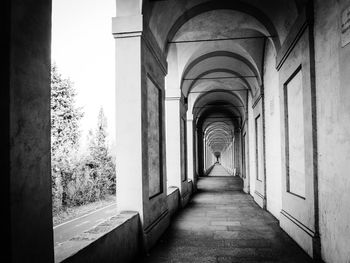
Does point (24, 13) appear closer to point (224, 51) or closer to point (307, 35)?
point (307, 35)

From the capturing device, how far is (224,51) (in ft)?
41.3

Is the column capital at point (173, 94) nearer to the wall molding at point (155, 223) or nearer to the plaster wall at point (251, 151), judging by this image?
the plaster wall at point (251, 151)

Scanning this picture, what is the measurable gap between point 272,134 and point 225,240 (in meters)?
4.50

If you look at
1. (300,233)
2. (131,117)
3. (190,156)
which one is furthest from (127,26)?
(190,156)

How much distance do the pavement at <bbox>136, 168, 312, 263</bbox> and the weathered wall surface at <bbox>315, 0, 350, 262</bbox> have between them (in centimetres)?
99

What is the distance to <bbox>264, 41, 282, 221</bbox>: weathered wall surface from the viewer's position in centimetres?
926

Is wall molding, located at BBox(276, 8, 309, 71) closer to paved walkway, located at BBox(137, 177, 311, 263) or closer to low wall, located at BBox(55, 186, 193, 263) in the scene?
paved walkway, located at BBox(137, 177, 311, 263)

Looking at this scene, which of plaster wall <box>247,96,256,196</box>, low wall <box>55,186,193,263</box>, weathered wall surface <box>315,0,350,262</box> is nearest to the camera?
low wall <box>55,186,193,263</box>

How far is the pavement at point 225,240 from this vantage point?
5.50 meters

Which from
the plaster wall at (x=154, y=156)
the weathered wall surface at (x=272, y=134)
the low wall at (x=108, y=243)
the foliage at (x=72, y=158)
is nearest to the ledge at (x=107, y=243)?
the low wall at (x=108, y=243)

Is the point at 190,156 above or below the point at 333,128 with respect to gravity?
below

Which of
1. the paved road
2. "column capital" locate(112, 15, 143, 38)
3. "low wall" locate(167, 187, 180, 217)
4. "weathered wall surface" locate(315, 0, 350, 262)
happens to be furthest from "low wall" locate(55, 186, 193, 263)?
the paved road

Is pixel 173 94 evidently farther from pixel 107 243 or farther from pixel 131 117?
pixel 107 243

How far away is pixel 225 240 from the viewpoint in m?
6.70
